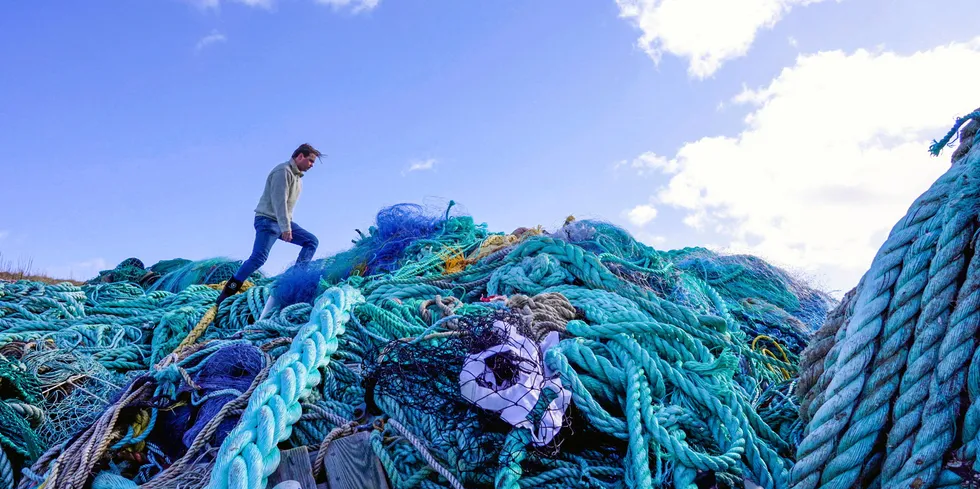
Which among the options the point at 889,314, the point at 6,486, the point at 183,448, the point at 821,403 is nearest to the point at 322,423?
the point at 183,448

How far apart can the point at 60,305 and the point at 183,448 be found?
3.25m

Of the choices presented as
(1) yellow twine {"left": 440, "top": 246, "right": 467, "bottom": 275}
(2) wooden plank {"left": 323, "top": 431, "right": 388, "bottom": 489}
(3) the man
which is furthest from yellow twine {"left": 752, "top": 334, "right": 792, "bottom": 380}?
(3) the man

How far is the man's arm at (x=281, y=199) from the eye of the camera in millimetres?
5512

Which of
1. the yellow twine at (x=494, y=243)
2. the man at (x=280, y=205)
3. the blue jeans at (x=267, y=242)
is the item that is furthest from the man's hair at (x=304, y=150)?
the yellow twine at (x=494, y=243)

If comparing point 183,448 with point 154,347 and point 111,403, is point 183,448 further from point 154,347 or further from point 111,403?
point 154,347

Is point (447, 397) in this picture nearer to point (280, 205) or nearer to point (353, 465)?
point (353, 465)

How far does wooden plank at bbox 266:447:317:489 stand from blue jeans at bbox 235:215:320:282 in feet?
11.6

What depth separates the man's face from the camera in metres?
5.79

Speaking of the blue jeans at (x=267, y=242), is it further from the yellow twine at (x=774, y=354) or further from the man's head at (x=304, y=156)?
the yellow twine at (x=774, y=354)

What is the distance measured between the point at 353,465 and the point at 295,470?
168 mm

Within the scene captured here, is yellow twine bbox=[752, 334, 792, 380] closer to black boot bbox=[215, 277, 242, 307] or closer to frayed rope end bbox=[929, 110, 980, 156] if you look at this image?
frayed rope end bbox=[929, 110, 980, 156]

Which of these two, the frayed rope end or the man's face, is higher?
the man's face

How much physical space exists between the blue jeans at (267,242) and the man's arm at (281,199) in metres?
0.12

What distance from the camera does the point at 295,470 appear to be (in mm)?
1836
